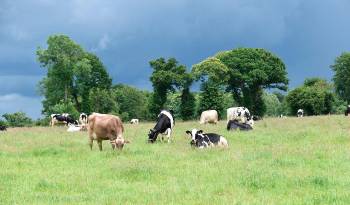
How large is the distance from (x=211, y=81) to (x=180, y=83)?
16.6 feet

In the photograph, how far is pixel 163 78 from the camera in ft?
280

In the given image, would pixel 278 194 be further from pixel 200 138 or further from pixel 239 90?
pixel 239 90

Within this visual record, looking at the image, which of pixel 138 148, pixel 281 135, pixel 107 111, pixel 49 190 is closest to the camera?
pixel 49 190

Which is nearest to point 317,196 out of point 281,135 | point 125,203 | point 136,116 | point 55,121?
point 125,203

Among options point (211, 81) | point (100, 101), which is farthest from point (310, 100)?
point (100, 101)

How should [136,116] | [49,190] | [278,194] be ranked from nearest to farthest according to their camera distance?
[278,194]
[49,190]
[136,116]

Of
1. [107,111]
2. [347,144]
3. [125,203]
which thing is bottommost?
[125,203]

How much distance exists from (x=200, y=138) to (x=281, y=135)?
763 centimetres

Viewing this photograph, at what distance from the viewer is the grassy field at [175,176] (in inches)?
500

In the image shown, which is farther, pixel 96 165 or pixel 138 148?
pixel 138 148

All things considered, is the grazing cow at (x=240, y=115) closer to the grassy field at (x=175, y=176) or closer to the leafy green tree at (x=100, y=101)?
the grassy field at (x=175, y=176)

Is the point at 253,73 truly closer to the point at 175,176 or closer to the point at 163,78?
the point at 163,78

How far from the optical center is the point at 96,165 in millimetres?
18703

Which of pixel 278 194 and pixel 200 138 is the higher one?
pixel 200 138
